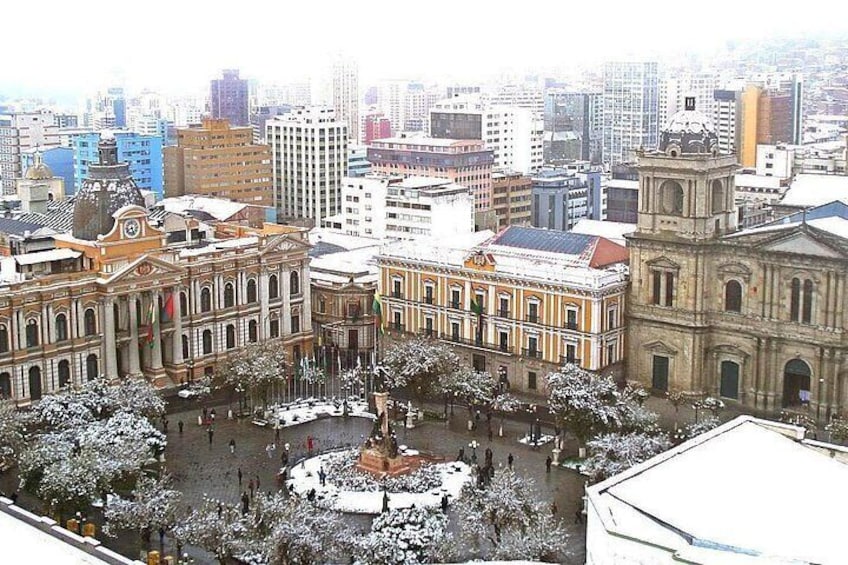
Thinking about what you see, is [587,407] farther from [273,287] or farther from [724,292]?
[273,287]

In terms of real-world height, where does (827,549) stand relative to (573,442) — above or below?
above

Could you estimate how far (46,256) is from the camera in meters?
78.4

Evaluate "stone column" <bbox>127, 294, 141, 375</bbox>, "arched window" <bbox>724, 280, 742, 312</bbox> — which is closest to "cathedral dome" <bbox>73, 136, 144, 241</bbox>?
"stone column" <bbox>127, 294, 141, 375</bbox>

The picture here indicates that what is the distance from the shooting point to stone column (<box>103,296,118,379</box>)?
78.9 metres

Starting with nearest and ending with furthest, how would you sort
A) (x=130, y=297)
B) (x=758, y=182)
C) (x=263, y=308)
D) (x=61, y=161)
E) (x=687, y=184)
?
(x=687, y=184) < (x=130, y=297) < (x=263, y=308) < (x=758, y=182) < (x=61, y=161)

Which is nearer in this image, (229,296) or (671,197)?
(671,197)

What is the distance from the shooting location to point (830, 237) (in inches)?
2889

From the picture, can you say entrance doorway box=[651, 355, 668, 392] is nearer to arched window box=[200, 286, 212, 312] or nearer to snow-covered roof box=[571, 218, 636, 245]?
snow-covered roof box=[571, 218, 636, 245]

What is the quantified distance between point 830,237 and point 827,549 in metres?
40.2

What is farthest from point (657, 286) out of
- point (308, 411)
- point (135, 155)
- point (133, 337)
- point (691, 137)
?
point (135, 155)

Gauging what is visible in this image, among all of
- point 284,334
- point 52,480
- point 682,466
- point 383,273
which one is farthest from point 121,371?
point 682,466

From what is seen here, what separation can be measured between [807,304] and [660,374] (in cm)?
1115

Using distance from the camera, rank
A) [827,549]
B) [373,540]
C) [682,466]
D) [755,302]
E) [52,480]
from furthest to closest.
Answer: [755,302] < [52,480] < [373,540] < [682,466] < [827,549]

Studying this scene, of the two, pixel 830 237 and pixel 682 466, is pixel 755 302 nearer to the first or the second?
pixel 830 237
